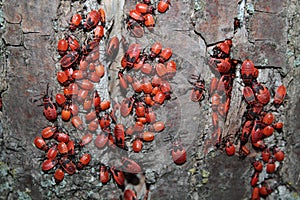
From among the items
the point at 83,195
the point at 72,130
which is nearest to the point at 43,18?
the point at 72,130

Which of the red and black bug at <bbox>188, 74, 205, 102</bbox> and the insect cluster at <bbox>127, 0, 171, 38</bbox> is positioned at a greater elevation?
the insect cluster at <bbox>127, 0, 171, 38</bbox>

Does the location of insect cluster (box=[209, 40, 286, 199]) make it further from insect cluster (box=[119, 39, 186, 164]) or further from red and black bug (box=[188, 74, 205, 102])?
insect cluster (box=[119, 39, 186, 164])

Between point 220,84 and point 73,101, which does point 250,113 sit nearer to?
point 220,84

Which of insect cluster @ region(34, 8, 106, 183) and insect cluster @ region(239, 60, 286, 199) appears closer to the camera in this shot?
insect cluster @ region(34, 8, 106, 183)

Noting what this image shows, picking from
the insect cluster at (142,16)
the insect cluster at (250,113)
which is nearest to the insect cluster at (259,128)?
the insect cluster at (250,113)

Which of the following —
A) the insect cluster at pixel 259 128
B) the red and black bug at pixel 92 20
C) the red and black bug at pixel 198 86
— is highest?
the red and black bug at pixel 92 20

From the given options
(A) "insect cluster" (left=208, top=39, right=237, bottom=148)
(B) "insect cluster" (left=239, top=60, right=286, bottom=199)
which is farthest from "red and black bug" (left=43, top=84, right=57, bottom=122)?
(B) "insect cluster" (left=239, top=60, right=286, bottom=199)

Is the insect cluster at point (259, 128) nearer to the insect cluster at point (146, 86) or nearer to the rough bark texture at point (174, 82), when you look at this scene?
the rough bark texture at point (174, 82)
